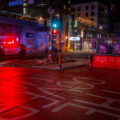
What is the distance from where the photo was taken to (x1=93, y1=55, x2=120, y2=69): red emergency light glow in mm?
14904

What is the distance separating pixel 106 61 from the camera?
15.3 metres

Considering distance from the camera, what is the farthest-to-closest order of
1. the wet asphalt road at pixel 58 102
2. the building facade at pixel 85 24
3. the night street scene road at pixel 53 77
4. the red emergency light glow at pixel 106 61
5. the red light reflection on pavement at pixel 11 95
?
the building facade at pixel 85 24 → the red emergency light glow at pixel 106 61 → the red light reflection on pavement at pixel 11 95 → the night street scene road at pixel 53 77 → the wet asphalt road at pixel 58 102

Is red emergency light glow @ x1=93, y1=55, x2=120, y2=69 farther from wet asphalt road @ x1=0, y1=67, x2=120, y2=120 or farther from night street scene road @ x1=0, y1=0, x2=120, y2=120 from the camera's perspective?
wet asphalt road @ x1=0, y1=67, x2=120, y2=120

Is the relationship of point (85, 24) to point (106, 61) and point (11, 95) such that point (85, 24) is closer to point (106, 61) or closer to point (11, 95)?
point (106, 61)

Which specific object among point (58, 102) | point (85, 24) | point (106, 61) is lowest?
point (58, 102)

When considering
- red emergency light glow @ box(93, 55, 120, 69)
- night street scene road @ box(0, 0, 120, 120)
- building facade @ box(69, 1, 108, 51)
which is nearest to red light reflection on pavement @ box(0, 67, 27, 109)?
night street scene road @ box(0, 0, 120, 120)

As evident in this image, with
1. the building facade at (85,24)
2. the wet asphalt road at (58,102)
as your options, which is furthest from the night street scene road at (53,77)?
the building facade at (85,24)

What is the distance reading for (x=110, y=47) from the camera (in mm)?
15328

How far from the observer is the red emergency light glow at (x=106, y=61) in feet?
48.9

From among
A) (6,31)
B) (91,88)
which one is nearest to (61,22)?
(6,31)

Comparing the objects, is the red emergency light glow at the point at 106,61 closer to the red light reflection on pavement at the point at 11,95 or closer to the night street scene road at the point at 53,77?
the night street scene road at the point at 53,77

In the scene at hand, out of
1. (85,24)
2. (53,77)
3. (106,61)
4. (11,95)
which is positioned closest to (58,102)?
→ (11,95)

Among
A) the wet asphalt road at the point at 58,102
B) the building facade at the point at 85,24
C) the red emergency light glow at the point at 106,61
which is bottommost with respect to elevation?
the wet asphalt road at the point at 58,102

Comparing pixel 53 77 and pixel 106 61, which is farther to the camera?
pixel 106 61
